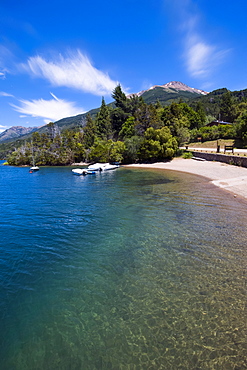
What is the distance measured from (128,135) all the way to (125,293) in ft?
205

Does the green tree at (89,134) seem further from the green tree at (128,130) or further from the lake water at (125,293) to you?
the lake water at (125,293)

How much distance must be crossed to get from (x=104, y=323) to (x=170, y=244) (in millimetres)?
5378

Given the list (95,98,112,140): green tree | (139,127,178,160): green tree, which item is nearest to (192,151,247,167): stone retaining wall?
(139,127,178,160): green tree

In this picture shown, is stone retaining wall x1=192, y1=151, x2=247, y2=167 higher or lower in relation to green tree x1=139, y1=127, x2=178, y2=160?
lower

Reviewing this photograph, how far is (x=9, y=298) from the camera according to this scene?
6.54 metres

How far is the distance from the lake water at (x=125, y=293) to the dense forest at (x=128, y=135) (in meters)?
42.2

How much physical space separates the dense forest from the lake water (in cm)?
4216

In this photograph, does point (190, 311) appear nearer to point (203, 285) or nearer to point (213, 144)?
point (203, 285)

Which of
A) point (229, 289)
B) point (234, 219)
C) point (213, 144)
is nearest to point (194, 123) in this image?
point (213, 144)

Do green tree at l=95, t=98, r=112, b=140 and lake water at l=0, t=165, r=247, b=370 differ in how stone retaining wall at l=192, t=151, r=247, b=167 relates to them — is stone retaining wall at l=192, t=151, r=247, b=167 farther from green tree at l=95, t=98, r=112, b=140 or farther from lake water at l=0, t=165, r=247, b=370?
green tree at l=95, t=98, r=112, b=140

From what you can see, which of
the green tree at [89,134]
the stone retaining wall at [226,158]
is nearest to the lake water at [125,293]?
the stone retaining wall at [226,158]

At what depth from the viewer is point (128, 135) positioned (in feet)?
214

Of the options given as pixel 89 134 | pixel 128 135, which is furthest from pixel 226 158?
pixel 89 134

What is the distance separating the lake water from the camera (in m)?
4.56
